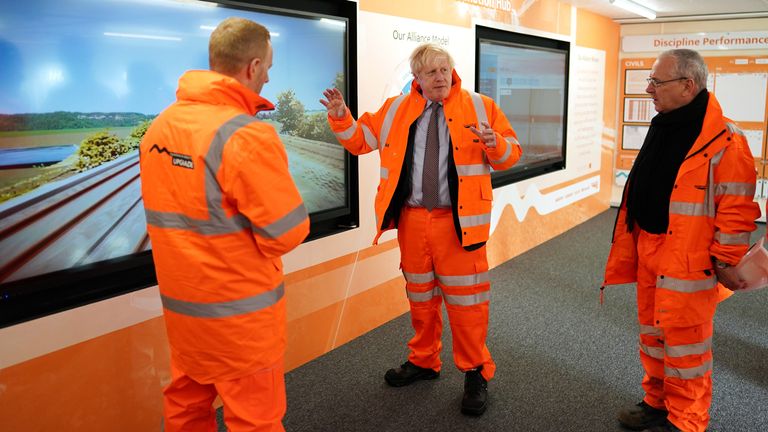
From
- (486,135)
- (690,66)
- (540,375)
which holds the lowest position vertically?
(540,375)

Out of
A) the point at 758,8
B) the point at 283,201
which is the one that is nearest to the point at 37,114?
the point at 283,201

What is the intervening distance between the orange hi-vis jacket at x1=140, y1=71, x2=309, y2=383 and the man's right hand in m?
0.99

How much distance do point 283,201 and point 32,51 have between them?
109cm

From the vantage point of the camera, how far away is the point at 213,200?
1689 millimetres

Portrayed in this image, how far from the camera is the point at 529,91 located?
574 centimetres

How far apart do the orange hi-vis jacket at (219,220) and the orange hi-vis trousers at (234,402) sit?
5cm

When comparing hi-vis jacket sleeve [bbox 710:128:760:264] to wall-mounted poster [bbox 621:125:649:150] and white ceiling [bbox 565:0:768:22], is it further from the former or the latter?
wall-mounted poster [bbox 621:125:649:150]

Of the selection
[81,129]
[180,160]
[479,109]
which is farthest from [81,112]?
[479,109]

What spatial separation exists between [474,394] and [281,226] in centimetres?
162

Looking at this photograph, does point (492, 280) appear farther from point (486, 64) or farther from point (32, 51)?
point (32, 51)

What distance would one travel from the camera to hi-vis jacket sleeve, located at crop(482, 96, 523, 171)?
2.72 metres

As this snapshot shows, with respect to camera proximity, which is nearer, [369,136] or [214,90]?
[214,90]

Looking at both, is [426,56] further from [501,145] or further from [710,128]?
[710,128]

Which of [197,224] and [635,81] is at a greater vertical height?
[635,81]
